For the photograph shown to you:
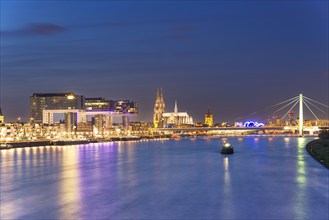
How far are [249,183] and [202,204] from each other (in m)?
10.6

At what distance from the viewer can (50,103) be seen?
19225 centimetres

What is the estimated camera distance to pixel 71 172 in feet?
156

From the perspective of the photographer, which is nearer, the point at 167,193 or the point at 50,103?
the point at 167,193

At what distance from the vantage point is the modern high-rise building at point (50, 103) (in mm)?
191125

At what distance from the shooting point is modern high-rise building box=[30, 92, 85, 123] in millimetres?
191125

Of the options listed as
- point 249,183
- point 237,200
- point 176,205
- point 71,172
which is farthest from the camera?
point 71,172

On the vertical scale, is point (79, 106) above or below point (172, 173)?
above

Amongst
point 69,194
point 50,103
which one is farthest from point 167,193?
point 50,103

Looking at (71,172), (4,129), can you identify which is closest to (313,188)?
(71,172)

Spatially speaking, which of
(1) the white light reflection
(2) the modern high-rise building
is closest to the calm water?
(1) the white light reflection

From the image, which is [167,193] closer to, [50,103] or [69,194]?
[69,194]

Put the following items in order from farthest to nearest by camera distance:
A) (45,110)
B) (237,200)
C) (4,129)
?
(45,110) → (4,129) → (237,200)

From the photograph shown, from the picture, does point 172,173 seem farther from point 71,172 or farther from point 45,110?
point 45,110

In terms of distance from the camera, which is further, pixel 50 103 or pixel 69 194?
pixel 50 103
